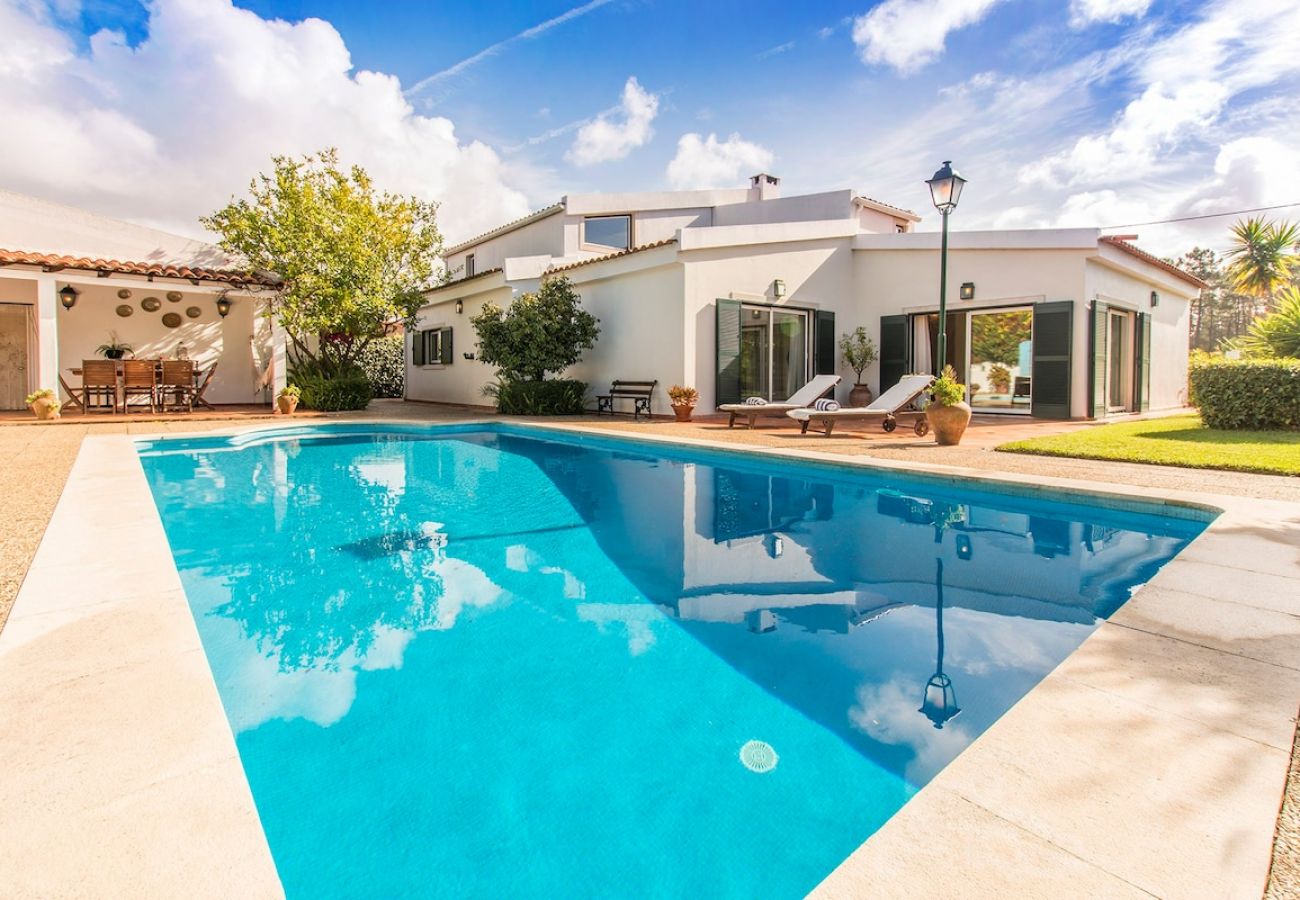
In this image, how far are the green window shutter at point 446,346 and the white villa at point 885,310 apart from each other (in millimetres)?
2984

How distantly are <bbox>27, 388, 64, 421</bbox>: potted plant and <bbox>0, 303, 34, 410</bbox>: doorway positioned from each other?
3367 mm

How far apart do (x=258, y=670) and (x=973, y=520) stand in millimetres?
5398

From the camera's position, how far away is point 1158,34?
1388cm

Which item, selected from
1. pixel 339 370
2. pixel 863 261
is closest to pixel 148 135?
pixel 339 370

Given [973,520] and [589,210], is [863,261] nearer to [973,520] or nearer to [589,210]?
[589,210]

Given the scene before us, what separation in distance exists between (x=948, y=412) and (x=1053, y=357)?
17.6ft

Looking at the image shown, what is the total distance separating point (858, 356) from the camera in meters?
15.0

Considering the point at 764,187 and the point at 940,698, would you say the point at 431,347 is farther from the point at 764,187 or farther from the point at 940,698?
the point at 940,698

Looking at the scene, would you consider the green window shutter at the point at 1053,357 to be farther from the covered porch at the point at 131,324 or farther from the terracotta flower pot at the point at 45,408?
the terracotta flower pot at the point at 45,408

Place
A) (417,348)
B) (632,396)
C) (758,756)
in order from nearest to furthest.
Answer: (758,756) < (632,396) < (417,348)

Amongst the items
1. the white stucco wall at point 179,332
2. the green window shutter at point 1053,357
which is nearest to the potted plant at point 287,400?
the white stucco wall at point 179,332

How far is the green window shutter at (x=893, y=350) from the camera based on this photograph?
1449 centimetres

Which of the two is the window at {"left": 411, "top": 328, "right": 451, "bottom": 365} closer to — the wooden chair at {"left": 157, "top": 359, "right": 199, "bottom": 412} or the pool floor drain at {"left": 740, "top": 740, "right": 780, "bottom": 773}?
the wooden chair at {"left": 157, "top": 359, "right": 199, "bottom": 412}

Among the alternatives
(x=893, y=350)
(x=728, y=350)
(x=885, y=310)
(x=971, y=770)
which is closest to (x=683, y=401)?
(x=728, y=350)
